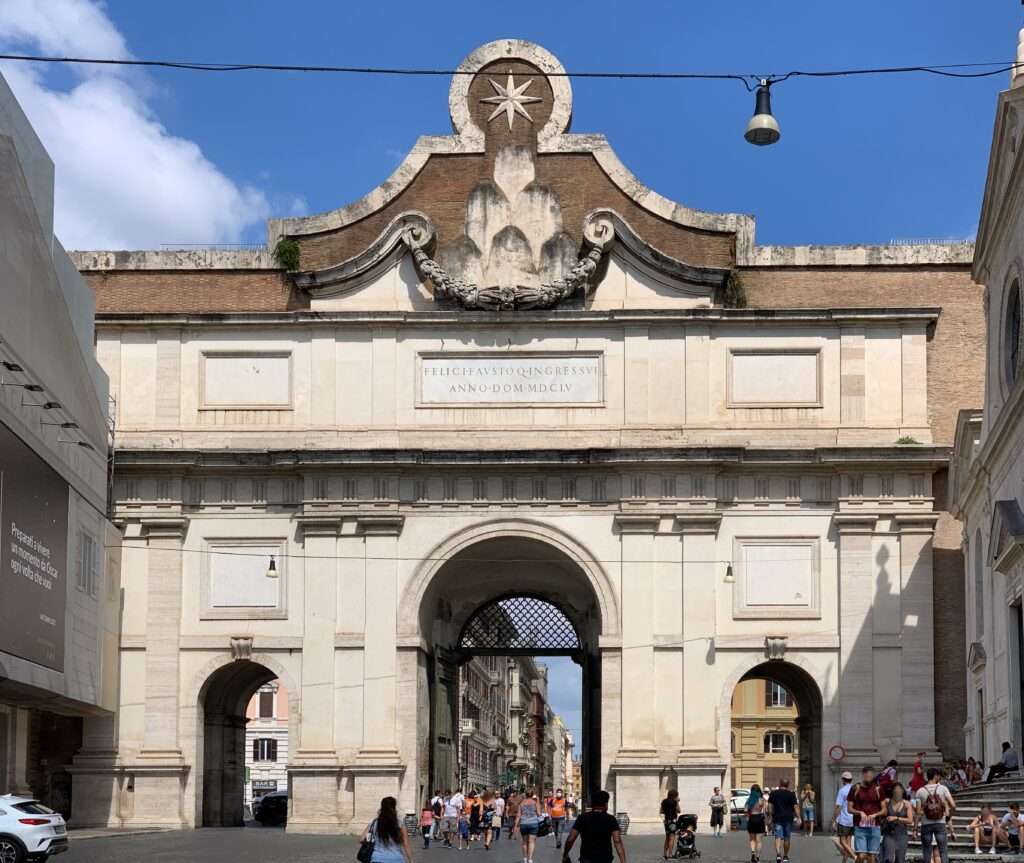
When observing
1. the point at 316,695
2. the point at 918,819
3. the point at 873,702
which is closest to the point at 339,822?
the point at 316,695

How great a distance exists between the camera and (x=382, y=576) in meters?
45.8

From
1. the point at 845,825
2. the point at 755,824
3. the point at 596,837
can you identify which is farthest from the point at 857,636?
the point at 596,837

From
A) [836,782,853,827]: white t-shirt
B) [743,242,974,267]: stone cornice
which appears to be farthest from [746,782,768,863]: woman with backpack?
[743,242,974,267]: stone cornice

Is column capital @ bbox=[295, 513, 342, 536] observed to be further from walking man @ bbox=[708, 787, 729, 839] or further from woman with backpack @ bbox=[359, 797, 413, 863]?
woman with backpack @ bbox=[359, 797, 413, 863]

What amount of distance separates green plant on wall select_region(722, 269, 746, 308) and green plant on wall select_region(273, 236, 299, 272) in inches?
406

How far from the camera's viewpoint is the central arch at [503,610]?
45938 millimetres

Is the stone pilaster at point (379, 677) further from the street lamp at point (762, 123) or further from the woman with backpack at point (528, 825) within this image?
the street lamp at point (762, 123)

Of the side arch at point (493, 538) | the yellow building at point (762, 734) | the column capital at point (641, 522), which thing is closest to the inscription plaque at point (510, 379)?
the column capital at point (641, 522)

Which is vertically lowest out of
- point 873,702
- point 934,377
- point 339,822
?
point 339,822

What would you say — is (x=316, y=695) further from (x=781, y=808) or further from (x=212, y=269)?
(x=781, y=808)

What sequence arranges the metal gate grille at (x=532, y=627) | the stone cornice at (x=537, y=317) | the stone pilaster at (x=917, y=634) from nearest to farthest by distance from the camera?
1. the stone pilaster at (x=917, y=634)
2. the stone cornice at (x=537, y=317)
3. the metal gate grille at (x=532, y=627)

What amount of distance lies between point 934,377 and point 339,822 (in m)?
17.3

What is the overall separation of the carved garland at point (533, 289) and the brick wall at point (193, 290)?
3658mm

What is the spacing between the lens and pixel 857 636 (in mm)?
45094
